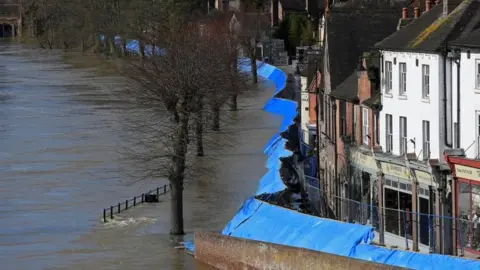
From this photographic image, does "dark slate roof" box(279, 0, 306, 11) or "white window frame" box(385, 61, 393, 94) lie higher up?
"white window frame" box(385, 61, 393, 94)

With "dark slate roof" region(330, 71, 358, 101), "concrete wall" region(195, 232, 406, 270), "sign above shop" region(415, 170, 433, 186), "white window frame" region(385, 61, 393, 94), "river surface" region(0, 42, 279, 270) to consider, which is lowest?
"river surface" region(0, 42, 279, 270)

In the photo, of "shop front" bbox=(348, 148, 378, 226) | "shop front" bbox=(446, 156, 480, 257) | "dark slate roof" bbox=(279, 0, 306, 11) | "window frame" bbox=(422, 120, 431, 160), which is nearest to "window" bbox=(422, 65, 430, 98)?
"window frame" bbox=(422, 120, 431, 160)

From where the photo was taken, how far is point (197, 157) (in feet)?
215

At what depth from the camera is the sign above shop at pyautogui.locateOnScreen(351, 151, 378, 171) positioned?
39.7 metres

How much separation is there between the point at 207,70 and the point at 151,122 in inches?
319

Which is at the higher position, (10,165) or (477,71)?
(477,71)

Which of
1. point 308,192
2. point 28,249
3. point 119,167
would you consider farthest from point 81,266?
point 119,167

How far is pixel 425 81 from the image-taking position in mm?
36250

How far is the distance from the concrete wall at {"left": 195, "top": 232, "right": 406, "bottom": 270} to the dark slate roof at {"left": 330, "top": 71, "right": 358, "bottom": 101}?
7.51 metres

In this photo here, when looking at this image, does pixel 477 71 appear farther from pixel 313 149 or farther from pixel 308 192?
pixel 313 149

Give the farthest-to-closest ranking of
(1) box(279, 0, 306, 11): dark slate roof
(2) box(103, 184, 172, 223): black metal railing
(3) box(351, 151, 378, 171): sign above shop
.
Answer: (1) box(279, 0, 306, 11): dark slate roof
(2) box(103, 184, 172, 223): black metal railing
(3) box(351, 151, 378, 171): sign above shop

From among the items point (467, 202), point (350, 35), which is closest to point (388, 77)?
point (467, 202)

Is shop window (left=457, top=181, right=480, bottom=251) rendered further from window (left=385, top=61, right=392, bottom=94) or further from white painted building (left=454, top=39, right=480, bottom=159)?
window (left=385, top=61, right=392, bottom=94)

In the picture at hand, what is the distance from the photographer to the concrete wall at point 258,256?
106 feet
